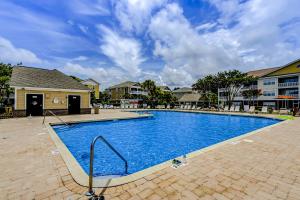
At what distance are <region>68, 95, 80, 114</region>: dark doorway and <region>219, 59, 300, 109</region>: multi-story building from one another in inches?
1275

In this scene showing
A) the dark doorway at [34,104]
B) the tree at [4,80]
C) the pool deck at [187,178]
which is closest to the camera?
the pool deck at [187,178]

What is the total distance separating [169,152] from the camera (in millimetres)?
6754

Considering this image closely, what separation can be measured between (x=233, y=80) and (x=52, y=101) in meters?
32.0

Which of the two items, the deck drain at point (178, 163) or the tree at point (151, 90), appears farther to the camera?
the tree at point (151, 90)

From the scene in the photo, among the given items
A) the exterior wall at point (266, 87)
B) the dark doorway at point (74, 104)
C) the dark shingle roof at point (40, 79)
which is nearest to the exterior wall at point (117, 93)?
the dark shingle roof at point (40, 79)

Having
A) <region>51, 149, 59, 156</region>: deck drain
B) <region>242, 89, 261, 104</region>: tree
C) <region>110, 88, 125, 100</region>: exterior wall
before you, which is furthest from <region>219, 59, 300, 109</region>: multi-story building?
<region>110, 88, 125, 100</region>: exterior wall

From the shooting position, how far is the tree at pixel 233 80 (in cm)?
3117

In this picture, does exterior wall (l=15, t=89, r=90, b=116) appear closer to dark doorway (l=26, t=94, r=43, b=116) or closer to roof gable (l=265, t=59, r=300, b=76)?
dark doorway (l=26, t=94, r=43, b=116)

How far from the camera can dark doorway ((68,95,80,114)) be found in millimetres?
17094

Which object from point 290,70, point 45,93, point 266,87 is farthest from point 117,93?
point 290,70

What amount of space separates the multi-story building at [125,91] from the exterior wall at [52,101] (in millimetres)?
35156

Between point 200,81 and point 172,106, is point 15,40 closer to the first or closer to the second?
point 172,106

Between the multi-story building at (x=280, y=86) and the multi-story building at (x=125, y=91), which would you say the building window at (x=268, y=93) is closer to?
the multi-story building at (x=280, y=86)

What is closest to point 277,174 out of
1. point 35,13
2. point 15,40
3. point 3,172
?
point 3,172
